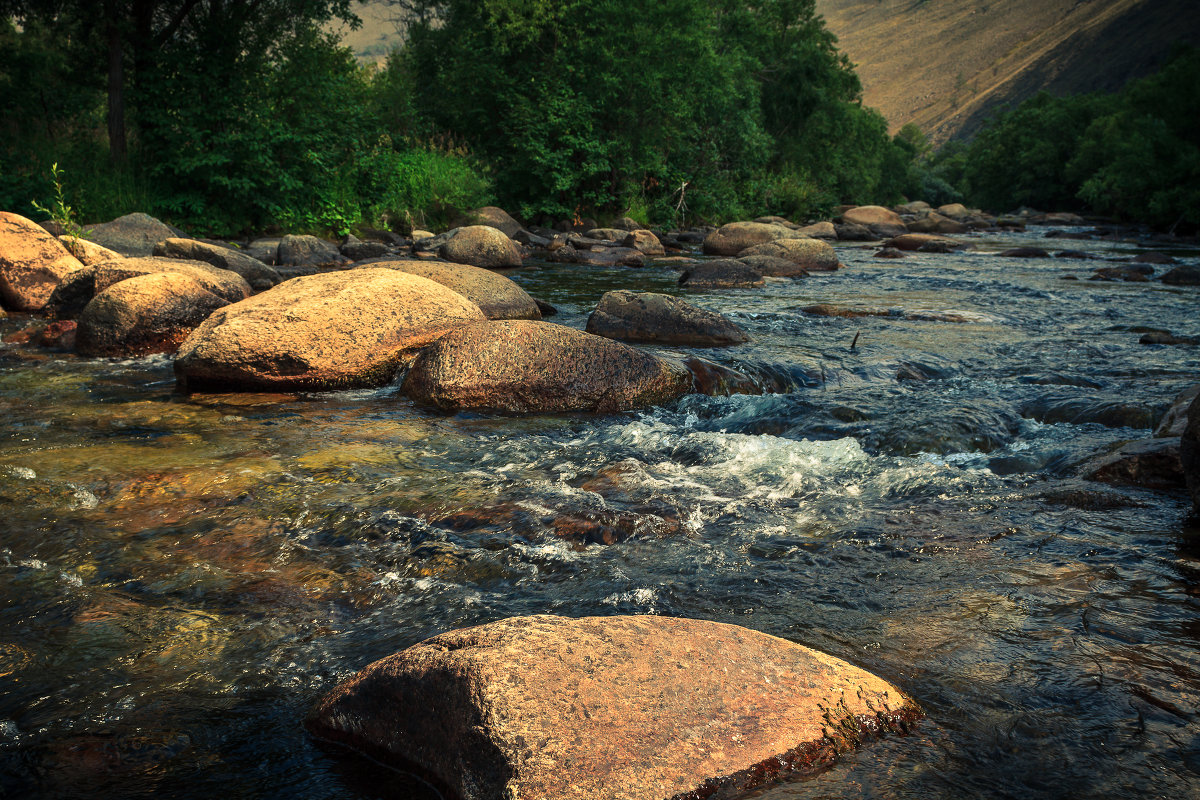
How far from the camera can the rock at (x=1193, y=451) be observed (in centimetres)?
380

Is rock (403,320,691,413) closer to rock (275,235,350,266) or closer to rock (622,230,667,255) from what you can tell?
rock (275,235,350,266)

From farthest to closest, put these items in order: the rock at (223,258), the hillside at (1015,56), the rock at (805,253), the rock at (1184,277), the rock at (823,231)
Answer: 1. the hillside at (1015,56)
2. the rock at (823,231)
3. the rock at (805,253)
4. the rock at (1184,277)
5. the rock at (223,258)

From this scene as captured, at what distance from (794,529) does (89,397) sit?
5385mm

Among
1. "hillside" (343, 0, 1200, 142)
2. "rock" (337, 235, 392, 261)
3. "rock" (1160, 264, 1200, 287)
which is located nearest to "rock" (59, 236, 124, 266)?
"rock" (337, 235, 392, 261)

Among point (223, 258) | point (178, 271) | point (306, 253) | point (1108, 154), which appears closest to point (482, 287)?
point (178, 271)

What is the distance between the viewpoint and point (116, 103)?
15.9m

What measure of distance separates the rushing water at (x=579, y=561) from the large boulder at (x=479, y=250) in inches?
336

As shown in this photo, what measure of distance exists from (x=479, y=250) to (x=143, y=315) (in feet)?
25.8

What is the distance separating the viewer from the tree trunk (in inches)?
619

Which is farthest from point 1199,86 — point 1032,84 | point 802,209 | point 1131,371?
point 1032,84

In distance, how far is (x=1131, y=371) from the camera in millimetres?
7527

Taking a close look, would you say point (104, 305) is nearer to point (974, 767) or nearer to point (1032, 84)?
point (974, 767)

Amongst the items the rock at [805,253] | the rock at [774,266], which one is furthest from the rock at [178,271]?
the rock at [805,253]

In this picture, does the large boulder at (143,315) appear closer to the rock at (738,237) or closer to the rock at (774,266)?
the rock at (774,266)
